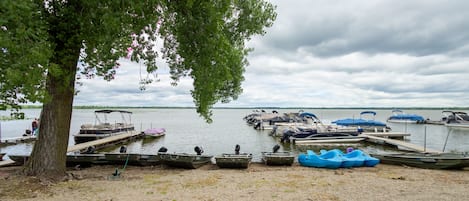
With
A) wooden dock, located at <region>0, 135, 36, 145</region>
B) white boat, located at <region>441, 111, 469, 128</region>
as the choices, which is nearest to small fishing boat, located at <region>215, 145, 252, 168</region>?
wooden dock, located at <region>0, 135, 36, 145</region>

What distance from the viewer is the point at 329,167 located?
37.9ft

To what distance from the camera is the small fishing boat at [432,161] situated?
10.6m

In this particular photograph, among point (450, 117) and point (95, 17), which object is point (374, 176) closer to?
point (95, 17)

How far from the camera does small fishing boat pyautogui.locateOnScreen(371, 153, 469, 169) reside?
418 inches

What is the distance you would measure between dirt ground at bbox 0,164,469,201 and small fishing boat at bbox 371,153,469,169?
443 mm

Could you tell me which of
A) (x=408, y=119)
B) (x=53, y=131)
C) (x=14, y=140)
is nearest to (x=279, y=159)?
(x=53, y=131)

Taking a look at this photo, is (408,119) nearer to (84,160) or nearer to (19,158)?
(84,160)

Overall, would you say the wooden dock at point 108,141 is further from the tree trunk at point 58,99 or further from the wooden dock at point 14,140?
the tree trunk at point 58,99

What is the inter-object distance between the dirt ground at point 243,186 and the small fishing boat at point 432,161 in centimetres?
44

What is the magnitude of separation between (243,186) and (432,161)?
7908mm

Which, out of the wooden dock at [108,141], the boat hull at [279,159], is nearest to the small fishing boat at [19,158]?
the wooden dock at [108,141]

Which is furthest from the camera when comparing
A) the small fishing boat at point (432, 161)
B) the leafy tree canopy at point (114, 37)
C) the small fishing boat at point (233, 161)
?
the small fishing boat at point (233, 161)

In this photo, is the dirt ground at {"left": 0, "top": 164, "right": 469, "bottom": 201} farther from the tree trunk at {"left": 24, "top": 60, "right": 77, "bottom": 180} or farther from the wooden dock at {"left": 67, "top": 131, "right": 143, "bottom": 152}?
the wooden dock at {"left": 67, "top": 131, "right": 143, "bottom": 152}

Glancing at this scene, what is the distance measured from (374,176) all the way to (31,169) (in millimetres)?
10148
